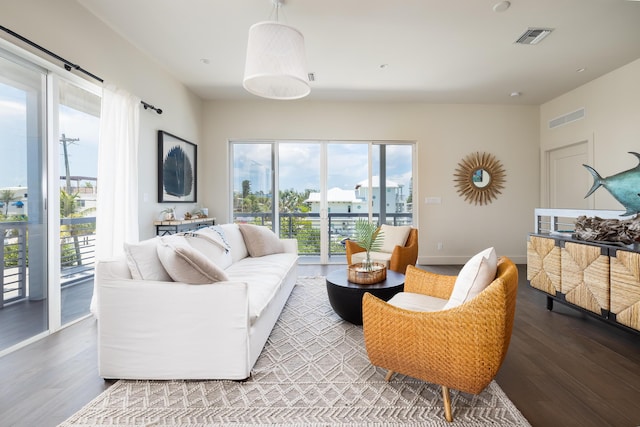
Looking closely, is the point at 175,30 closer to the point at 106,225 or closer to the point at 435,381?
the point at 106,225

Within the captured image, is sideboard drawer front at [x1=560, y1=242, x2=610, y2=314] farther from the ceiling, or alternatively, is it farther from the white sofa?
the white sofa

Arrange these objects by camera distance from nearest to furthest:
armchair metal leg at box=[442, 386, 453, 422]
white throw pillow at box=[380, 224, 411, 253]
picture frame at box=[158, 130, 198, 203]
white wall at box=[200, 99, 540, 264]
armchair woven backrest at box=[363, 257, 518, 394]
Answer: armchair woven backrest at box=[363, 257, 518, 394] < armchair metal leg at box=[442, 386, 453, 422] < picture frame at box=[158, 130, 198, 203] < white throw pillow at box=[380, 224, 411, 253] < white wall at box=[200, 99, 540, 264]

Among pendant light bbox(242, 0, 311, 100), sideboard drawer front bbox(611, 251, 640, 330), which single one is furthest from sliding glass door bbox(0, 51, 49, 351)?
sideboard drawer front bbox(611, 251, 640, 330)

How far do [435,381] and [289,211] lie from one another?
13.0ft

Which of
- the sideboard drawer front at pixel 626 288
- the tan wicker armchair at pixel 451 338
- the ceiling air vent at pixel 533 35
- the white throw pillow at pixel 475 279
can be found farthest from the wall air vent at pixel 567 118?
the white throw pillow at pixel 475 279

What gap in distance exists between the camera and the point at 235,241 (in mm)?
3293

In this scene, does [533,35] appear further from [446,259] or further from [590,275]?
[446,259]

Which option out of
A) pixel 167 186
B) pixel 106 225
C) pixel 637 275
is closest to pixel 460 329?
pixel 637 275

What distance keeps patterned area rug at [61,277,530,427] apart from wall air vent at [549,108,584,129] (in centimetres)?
458

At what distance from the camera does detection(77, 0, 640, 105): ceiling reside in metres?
2.62

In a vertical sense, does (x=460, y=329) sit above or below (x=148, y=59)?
below

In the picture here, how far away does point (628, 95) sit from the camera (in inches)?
145

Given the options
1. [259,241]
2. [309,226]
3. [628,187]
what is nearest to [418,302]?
[259,241]

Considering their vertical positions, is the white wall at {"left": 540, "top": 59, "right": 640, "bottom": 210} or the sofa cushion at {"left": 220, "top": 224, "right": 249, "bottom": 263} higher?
the white wall at {"left": 540, "top": 59, "right": 640, "bottom": 210}
